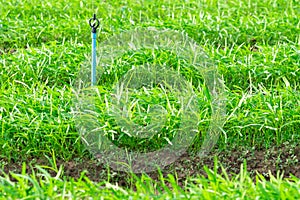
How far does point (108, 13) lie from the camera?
21.4ft

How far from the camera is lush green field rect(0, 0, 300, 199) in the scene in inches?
131

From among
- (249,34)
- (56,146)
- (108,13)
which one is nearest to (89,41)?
(108,13)

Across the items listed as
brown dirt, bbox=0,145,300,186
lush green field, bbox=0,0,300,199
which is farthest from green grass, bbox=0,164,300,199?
A: brown dirt, bbox=0,145,300,186

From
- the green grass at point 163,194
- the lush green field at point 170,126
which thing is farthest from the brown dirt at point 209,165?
the green grass at point 163,194

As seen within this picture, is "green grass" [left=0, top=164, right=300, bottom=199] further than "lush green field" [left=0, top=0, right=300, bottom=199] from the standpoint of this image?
No

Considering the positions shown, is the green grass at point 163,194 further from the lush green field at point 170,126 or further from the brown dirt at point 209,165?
the brown dirt at point 209,165

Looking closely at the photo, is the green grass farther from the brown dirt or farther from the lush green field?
the brown dirt

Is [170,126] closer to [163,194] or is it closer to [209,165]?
[209,165]

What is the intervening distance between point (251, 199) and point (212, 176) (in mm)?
222

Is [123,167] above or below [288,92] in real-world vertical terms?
below

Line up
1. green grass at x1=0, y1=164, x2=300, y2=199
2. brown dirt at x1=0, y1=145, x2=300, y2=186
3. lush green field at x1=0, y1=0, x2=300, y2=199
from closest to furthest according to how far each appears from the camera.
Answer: green grass at x1=0, y1=164, x2=300, y2=199 → lush green field at x1=0, y1=0, x2=300, y2=199 → brown dirt at x1=0, y1=145, x2=300, y2=186

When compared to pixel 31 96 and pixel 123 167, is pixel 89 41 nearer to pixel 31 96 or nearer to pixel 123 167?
pixel 31 96

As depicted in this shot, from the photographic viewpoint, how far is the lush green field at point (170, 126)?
333 cm

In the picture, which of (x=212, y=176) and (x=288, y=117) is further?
(x=288, y=117)
